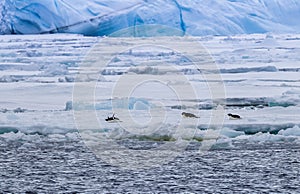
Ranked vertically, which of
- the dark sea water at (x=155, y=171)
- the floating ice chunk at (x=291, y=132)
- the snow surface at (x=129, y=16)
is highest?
the snow surface at (x=129, y=16)

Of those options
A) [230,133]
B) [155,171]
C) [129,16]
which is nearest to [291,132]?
[230,133]

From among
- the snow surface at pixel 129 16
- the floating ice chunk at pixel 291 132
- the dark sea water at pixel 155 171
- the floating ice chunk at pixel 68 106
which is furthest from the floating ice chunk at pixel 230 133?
the snow surface at pixel 129 16

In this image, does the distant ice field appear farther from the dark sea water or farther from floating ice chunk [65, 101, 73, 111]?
the dark sea water

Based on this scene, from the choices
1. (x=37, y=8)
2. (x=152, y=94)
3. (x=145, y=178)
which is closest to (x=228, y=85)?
(x=152, y=94)

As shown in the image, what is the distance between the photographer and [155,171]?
22.2ft

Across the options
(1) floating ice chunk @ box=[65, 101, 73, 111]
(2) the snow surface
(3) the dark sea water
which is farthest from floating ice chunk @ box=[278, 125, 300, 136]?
(2) the snow surface

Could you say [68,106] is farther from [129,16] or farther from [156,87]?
[129,16]

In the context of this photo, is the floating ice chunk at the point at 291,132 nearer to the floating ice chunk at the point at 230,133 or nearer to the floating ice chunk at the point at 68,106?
the floating ice chunk at the point at 230,133

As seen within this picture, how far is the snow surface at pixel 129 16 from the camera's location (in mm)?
11430

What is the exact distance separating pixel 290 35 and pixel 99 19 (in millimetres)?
3155

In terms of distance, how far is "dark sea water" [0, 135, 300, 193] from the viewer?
6082 mm

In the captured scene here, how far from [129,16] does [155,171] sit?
505 cm

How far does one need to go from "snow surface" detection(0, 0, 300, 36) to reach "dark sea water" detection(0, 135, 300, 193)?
3.88 meters

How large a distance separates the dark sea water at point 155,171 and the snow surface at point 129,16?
388cm
